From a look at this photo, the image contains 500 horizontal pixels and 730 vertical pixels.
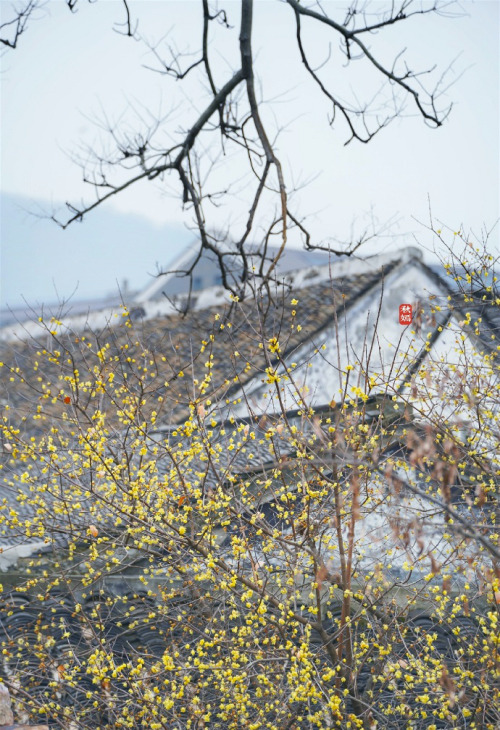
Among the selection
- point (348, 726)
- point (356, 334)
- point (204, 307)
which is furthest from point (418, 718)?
point (204, 307)

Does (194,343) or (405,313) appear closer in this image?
(405,313)

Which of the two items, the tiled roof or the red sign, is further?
the red sign

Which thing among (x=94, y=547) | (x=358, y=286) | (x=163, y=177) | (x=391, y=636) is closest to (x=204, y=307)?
(x=358, y=286)

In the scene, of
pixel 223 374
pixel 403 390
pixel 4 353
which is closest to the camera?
pixel 403 390

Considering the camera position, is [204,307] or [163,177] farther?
[204,307]

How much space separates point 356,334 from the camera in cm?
930

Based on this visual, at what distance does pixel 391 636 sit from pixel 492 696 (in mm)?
722

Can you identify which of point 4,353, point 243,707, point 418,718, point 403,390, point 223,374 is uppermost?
point 4,353

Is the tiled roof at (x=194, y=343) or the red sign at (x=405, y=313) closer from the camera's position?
the tiled roof at (x=194, y=343)

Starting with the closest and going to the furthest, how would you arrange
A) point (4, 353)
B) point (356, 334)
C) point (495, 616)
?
point (495, 616), point (356, 334), point (4, 353)

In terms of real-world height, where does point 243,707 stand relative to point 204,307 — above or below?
below

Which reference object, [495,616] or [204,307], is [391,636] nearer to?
[495,616]

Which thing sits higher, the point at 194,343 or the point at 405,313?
the point at 194,343

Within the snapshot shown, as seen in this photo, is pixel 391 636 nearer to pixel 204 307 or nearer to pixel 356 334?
pixel 356 334
